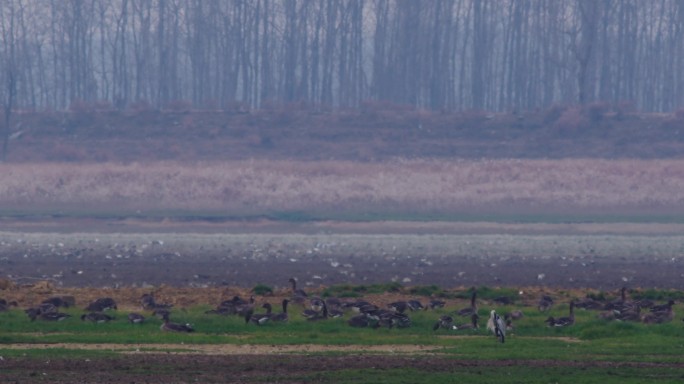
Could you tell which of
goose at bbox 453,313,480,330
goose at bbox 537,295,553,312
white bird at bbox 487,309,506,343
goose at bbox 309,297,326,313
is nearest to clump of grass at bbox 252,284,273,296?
goose at bbox 309,297,326,313

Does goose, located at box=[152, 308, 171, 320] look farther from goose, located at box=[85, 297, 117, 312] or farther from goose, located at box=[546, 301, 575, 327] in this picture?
goose, located at box=[546, 301, 575, 327]

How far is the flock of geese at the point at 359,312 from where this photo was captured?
21766mm

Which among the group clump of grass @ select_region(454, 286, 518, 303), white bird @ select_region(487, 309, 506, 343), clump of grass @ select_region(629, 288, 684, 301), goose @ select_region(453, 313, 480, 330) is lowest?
clump of grass @ select_region(629, 288, 684, 301)

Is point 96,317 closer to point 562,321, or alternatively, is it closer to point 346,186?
point 562,321

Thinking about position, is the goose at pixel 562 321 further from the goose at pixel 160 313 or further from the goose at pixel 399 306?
the goose at pixel 160 313

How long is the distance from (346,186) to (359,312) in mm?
31705

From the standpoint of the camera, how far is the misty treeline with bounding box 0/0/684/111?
3248 inches

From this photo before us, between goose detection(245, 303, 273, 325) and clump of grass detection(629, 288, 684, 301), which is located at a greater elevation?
goose detection(245, 303, 273, 325)

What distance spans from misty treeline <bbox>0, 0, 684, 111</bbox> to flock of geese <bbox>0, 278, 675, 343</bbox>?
55918 mm

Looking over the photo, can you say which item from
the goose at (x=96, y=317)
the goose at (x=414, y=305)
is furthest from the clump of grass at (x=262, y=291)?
the goose at (x=96, y=317)

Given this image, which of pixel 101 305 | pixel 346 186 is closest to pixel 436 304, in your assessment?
pixel 101 305

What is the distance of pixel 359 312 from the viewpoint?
74.7ft

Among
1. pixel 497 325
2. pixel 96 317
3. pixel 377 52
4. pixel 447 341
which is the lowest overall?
pixel 447 341

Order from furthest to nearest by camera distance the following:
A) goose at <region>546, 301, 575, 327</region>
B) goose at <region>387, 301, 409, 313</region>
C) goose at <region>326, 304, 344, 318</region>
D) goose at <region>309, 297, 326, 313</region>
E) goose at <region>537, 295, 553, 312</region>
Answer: goose at <region>537, 295, 553, 312</region> → goose at <region>309, 297, 326, 313</region> → goose at <region>387, 301, 409, 313</region> → goose at <region>326, 304, 344, 318</region> → goose at <region>546, 301, 575, 327</region>
